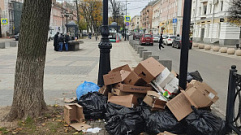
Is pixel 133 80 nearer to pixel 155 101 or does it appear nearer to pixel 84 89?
pixel 155 101

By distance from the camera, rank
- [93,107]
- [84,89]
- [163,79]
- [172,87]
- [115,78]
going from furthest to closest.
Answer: [84,89] < [115,78] < [163,79] < [172,87] < [93,107]

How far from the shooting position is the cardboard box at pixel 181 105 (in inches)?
153

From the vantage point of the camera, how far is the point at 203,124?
11.7ft

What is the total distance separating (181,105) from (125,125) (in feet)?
3.64

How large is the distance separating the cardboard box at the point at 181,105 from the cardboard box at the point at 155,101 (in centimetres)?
14

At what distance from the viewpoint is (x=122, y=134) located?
145 inches

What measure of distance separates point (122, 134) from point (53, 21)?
229 feet

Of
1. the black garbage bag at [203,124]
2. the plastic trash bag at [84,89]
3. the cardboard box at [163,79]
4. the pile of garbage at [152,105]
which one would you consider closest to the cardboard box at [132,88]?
the pile of garbage at [152,105]

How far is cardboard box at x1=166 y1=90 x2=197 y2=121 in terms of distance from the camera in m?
3.88

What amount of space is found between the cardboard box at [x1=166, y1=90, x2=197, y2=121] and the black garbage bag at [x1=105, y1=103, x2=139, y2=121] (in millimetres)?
653

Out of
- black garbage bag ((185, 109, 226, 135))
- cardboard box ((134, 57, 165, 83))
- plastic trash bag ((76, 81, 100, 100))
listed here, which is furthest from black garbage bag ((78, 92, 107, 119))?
black garbage bag ((185, 109, 226, 135))

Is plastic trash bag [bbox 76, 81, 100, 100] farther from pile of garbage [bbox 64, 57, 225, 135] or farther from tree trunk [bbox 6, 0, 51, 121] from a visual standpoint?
tree trunk [bbox 6, 0, 51, 121]

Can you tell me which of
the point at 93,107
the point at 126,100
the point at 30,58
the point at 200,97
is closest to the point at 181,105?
the point at 200,97

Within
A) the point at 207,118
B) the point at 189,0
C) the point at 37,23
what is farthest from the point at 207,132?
the point at 37,23
